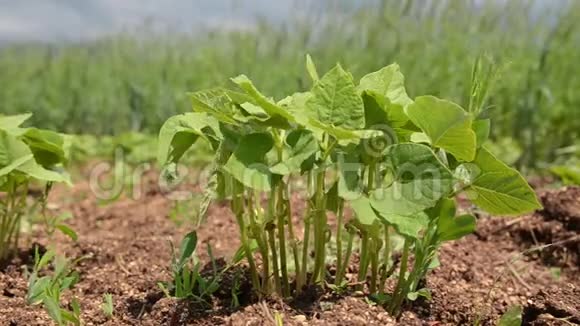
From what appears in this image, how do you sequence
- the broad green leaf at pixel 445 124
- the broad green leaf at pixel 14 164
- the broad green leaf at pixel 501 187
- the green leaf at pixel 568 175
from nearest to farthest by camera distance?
1. the broad green leaf at pixel 445 124
2. the broad green leaf at pixel 501 187
3. the broad green leaf at pixel 14 164
4. the green leaf at pixel 568 175

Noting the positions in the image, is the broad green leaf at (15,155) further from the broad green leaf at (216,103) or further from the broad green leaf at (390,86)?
the broad green leaf at (390,86)

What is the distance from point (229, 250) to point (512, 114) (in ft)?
10.4

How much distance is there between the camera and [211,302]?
4.48ft

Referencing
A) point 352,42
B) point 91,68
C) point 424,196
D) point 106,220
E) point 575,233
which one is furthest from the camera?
point 91,68

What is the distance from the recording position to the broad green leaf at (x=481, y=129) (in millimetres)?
A: 1222

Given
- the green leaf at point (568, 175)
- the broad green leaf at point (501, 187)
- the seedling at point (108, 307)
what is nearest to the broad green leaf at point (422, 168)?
the broad green leaf at point (501, 187)

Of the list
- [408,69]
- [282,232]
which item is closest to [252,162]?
[282,232]

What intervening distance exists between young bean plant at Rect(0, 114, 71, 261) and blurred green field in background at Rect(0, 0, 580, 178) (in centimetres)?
164

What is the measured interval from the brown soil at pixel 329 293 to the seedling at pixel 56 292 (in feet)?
0.10

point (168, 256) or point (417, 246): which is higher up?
point (417, 246)

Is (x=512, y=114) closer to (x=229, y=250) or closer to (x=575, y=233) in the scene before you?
(x=575, y=233)

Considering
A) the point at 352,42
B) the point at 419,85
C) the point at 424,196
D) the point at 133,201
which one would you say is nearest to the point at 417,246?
the point at 424,196

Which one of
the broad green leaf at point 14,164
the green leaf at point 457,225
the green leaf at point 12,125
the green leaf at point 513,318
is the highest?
the green leaf at point 12,125

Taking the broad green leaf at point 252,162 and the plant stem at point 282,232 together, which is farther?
the plant stem at point 282,232
